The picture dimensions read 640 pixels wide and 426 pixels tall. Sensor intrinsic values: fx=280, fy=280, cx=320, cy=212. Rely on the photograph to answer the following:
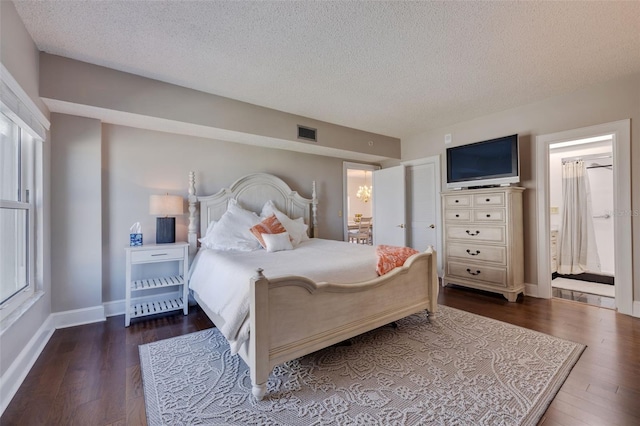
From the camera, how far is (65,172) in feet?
9.14

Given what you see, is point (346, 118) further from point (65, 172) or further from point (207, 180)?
point (65, 172)

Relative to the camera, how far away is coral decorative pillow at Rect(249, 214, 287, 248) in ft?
11.1

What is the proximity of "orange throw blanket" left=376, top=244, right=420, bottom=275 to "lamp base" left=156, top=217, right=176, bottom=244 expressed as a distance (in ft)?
7.72

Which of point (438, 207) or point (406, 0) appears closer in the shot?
point (406, 0)

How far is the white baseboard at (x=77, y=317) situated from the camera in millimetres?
2736

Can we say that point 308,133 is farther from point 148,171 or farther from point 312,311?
point 312,311

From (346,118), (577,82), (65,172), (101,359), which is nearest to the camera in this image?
(101,359)

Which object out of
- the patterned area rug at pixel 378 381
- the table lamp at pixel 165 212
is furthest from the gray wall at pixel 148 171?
the patterned area rug at pixel 378 381

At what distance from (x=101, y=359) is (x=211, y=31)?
2660mm

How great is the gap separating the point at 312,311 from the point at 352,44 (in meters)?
2.12

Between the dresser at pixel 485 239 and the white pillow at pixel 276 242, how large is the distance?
239 centimetres

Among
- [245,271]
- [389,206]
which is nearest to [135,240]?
[245,271]

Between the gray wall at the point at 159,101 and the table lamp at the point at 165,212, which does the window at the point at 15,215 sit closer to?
the gray wall at the point at 159,101

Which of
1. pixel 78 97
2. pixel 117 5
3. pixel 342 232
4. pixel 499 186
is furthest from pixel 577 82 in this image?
pixel 78 97
